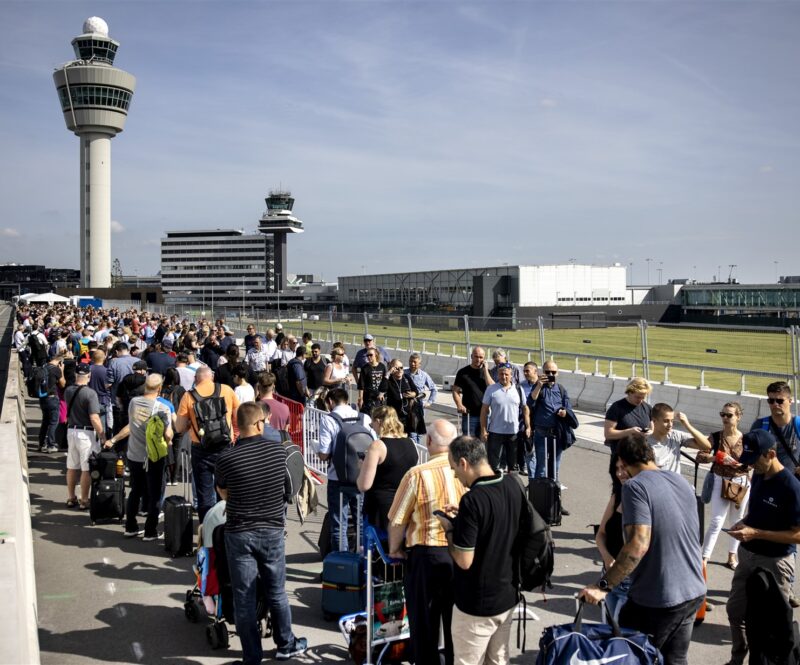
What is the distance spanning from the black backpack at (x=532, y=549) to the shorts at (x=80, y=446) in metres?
6.97

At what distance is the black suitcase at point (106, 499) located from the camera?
9008 millimetres

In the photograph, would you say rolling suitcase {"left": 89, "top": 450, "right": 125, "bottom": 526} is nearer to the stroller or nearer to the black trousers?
the stroller

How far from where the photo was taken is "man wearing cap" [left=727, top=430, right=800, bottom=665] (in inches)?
197

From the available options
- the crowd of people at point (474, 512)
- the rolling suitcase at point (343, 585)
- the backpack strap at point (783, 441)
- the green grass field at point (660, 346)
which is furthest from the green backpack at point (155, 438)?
the green grass field at point (660, 346)

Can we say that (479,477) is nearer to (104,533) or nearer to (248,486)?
(248,486)

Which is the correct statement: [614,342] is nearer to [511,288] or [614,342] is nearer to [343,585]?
[343,585]

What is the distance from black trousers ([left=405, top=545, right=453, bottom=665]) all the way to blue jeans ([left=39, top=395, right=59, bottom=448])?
1041cm

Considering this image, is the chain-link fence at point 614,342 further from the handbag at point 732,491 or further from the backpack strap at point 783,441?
the backpack strap at point 783,441

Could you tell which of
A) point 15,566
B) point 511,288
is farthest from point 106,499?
point 511,288

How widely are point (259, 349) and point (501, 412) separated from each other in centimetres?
847

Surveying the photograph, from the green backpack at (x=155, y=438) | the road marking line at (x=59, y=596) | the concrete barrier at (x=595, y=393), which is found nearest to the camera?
the road marking line at (x=59, y=596)

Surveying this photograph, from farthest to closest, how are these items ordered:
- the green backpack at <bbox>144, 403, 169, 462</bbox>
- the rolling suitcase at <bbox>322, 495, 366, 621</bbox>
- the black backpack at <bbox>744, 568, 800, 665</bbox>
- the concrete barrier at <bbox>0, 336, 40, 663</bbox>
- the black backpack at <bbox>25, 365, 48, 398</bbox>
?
the black backpack at <bbox>25, 365, 48, 398</bbox> → the green backpack at <bbox>144, 403, 169, 462</bbox> → the rolling suitcase at <bbox>322, 495, 366, 621</bbox> → the black backpack at <bbox>744, 568, 800, 665</bbox> → the concrete barrier at <bbox>0, 336, 40, 663</bbox>

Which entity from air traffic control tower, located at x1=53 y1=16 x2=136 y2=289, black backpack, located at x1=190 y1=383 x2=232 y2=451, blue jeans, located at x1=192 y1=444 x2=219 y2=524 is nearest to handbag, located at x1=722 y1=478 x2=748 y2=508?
black backpack, located at x1=190 y1=383 x2=232 y2=451

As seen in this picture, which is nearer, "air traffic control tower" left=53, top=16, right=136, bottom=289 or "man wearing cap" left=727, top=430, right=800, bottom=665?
"man wearing cap" left=727, top=430, right=800, bottom=665
